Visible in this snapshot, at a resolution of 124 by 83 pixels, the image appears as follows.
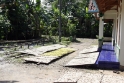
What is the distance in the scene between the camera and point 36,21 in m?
22.0

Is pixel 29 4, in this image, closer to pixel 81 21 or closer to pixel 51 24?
pixel 51 24

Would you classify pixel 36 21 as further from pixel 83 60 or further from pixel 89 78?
pixel 89 78

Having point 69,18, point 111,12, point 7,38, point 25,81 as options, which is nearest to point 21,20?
point 7,38

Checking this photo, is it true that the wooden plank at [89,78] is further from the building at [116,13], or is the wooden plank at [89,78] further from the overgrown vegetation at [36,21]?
the overgrown vegetation at [36,21]

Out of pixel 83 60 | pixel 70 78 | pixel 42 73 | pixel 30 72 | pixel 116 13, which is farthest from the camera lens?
pixel 116 13

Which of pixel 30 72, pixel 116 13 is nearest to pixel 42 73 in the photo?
pixel 30 72

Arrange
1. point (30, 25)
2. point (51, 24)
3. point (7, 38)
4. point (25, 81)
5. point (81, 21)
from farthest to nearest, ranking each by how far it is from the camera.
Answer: point (81, 21), point (51, 24), point (30, 25), point (7, 38), point (25, 81)

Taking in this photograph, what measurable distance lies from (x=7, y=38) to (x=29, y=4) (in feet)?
13.4

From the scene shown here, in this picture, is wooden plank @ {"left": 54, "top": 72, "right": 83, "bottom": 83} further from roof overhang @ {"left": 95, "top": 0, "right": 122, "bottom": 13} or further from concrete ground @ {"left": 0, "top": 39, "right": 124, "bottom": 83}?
roof overhang @ {"left": 95, "top": 0, "right": 122, "bottom": 13}

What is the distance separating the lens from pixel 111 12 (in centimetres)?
1366

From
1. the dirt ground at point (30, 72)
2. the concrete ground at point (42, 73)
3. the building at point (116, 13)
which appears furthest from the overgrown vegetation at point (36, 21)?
the concrete ground at point (42, 73)

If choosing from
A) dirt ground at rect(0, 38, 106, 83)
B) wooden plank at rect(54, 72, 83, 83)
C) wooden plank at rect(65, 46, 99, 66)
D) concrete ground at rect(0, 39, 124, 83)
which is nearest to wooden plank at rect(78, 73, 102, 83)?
concrete ground at rect(0, 39, 124, 83)

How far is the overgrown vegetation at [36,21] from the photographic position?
67.0 feet

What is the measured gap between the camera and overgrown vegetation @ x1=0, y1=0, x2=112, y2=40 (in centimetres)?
2042
